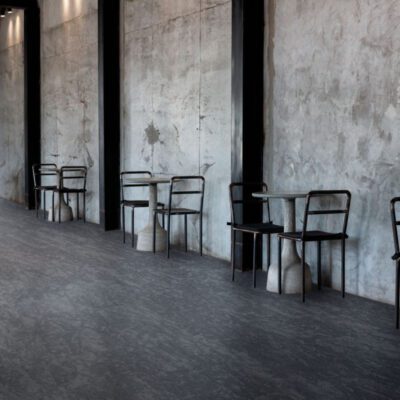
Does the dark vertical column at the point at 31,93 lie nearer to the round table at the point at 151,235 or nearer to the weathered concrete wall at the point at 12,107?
the weathered concrete wall at the point at 12,107

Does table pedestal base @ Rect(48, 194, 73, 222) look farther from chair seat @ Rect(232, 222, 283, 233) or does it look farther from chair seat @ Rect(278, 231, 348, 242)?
chair seat @ Rect(278, 231, 348, 242)

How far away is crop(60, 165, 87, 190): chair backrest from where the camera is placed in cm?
1053

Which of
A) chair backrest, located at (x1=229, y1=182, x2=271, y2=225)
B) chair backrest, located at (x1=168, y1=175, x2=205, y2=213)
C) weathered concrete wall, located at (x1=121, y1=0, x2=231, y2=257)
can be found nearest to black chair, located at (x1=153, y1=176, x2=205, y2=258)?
chair backrest, located at (x1=168, y1=175, x2=205, y2=213)

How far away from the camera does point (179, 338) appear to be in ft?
14.1

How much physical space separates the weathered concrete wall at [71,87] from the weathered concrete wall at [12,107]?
1.30 metres

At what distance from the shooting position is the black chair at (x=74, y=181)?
33.9ft

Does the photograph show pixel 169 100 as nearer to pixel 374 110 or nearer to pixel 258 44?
pixel 258 44

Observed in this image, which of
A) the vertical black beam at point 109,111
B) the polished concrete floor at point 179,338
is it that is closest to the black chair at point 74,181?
the vertical black beam at point 109,111

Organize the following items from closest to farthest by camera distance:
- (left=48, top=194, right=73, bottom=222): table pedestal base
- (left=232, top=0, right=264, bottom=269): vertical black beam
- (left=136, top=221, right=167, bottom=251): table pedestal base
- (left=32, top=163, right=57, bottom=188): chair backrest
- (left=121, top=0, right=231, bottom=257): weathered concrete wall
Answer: (left=232, top=0, right=264, bottom=269): vertical black beam → (left=121, top=0, right=231, bottom=257): weathered concrete wall → (left=136, top=221, right=167, bottom=251): table pedestal base → (left=48, top=194, right=73, bottom=222): table pedestal base → (left=32, top=163, right=57, bottom=188): chair backrest

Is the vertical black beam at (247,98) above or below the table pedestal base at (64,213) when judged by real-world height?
above

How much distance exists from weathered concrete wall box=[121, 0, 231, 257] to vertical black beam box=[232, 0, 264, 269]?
56cm

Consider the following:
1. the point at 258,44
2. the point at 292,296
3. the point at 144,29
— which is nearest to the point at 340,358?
the point at 292,296

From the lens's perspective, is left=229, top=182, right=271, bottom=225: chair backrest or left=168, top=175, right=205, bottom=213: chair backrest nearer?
left=229, top=182, right=271, bottom=225: chair backrest

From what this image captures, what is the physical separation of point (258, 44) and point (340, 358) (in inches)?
138
